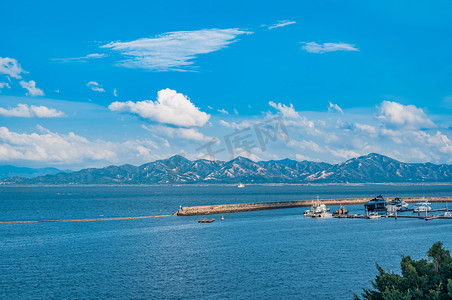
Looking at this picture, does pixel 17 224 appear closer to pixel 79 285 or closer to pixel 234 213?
pixel 234 213

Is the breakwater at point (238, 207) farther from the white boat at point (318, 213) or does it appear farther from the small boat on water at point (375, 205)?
the small boat on water at point (375, 205)

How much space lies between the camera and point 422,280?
27.9 meters

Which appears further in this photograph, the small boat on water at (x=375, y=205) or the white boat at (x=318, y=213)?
the small boat on water at (x=375, y=205)

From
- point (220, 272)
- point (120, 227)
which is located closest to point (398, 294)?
point (220, 272)

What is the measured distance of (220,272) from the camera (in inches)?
2148

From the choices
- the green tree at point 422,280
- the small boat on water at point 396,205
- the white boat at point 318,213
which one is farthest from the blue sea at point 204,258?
the small boat on water at point 396,205

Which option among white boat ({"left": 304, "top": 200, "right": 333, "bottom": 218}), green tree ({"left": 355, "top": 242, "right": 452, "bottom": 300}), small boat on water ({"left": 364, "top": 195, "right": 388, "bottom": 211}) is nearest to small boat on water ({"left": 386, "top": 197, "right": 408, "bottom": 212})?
small boat on water ({"left": 364, "top": 195, "right": 388, "bottom": 211})

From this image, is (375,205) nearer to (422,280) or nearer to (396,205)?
(396,205)

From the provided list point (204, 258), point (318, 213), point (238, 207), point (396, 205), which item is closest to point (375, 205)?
point (396, 205)

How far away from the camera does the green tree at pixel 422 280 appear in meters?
26.7

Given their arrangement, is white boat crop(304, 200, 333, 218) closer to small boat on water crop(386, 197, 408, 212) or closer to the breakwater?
small boat on water crop(386, 197, 408, 212)

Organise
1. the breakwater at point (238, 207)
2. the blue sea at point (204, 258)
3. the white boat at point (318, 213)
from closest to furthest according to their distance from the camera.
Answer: the blue sea at point (204, 258) < the white boat at point (318, 213) < the breakwater at point (238, 207)

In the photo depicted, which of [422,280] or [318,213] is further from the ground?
[422,280]

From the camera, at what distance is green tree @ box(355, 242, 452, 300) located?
26.7m
